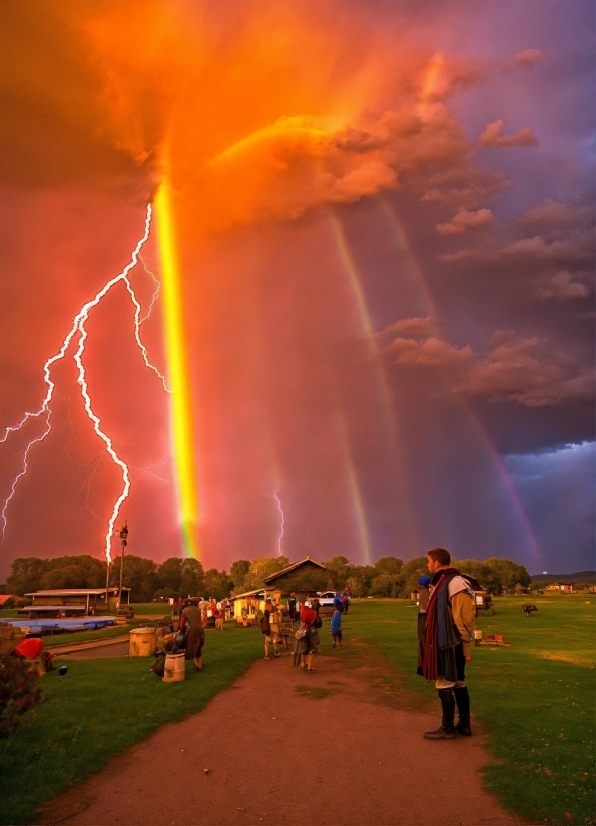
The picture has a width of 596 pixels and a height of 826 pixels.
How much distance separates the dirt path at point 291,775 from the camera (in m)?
6.74

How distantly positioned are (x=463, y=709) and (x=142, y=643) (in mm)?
14302

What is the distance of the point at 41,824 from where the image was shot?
652 cm

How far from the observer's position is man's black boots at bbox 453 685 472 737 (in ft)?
30.2

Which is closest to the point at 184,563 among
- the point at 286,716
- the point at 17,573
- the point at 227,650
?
the point at 17,573

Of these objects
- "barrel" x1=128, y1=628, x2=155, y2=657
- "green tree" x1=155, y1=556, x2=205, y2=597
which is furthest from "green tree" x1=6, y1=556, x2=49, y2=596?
"barrel" x1=128, y1=628, x2=155, y2=657

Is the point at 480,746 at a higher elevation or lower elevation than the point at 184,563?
lower

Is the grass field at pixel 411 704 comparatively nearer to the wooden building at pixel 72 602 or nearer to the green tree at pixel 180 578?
the wooden building at pixel 72 602

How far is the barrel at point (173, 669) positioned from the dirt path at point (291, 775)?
10.9ft

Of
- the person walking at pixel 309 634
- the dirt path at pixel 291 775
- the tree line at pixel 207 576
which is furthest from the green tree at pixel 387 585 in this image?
the dirt path at pixel 291 775

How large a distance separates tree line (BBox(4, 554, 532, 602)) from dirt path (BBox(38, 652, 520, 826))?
7914 cm

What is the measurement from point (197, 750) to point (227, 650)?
14282 mm

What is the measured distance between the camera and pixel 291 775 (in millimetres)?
8055

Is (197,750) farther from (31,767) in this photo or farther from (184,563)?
(184,563)

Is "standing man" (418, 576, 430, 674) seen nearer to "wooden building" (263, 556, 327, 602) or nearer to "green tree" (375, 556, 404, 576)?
"wooden building" (263, 556, 327, 602)
